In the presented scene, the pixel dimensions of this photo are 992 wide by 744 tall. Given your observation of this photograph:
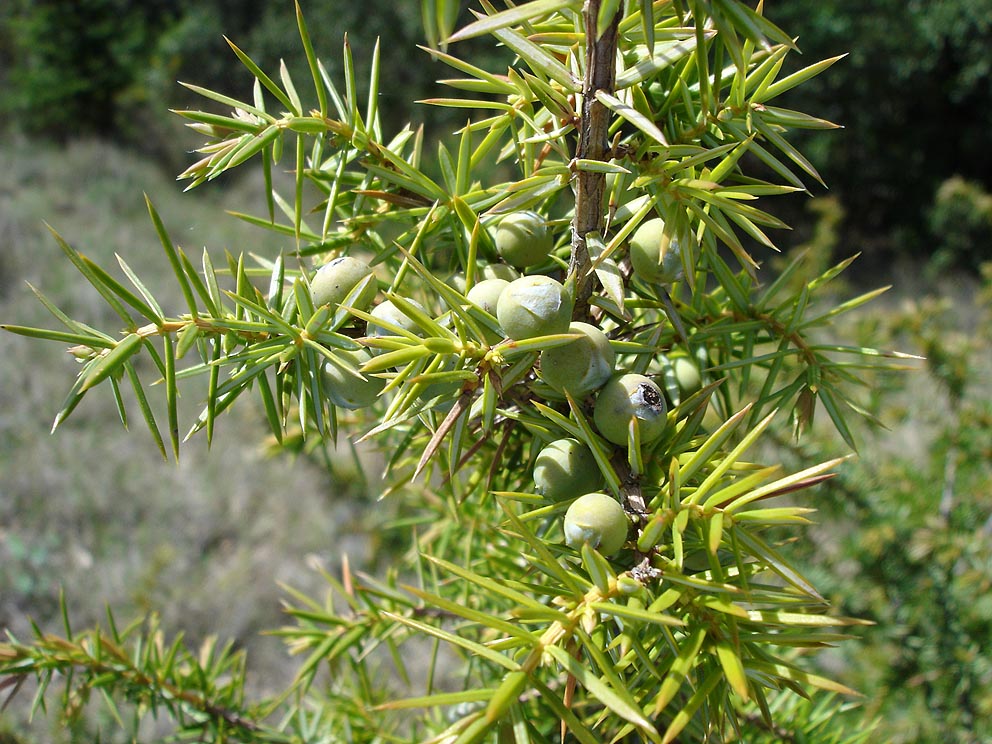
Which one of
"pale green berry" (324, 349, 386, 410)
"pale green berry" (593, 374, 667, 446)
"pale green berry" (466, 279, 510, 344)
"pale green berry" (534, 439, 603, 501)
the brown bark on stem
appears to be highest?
the brown bark on stem

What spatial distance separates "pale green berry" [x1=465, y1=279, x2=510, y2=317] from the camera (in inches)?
15.4

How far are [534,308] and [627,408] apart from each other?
82mm

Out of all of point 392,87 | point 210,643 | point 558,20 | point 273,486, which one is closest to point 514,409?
point 558,20

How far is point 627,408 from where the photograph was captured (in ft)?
1.22

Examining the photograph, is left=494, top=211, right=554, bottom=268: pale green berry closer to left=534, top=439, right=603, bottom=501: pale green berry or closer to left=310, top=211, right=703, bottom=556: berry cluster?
left=310, top=211, right=703, bottom=556: berry cluster

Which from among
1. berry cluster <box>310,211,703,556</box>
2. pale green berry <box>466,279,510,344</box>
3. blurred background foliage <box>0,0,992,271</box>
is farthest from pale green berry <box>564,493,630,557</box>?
blurred background foliage <box>0,0,992,271</box>

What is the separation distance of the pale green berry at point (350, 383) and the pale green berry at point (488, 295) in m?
0.08

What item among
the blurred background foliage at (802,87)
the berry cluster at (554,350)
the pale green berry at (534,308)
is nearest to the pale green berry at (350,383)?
the berry cluster at (554,350)

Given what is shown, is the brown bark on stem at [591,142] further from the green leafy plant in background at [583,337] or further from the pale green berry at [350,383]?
the pale green berry at [350,383]

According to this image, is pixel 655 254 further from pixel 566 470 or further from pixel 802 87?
pixel 802 87

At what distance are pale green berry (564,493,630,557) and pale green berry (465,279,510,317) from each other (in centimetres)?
13

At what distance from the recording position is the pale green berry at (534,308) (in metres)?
0.34

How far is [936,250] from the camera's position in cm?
727

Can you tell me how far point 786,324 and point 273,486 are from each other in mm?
3362
